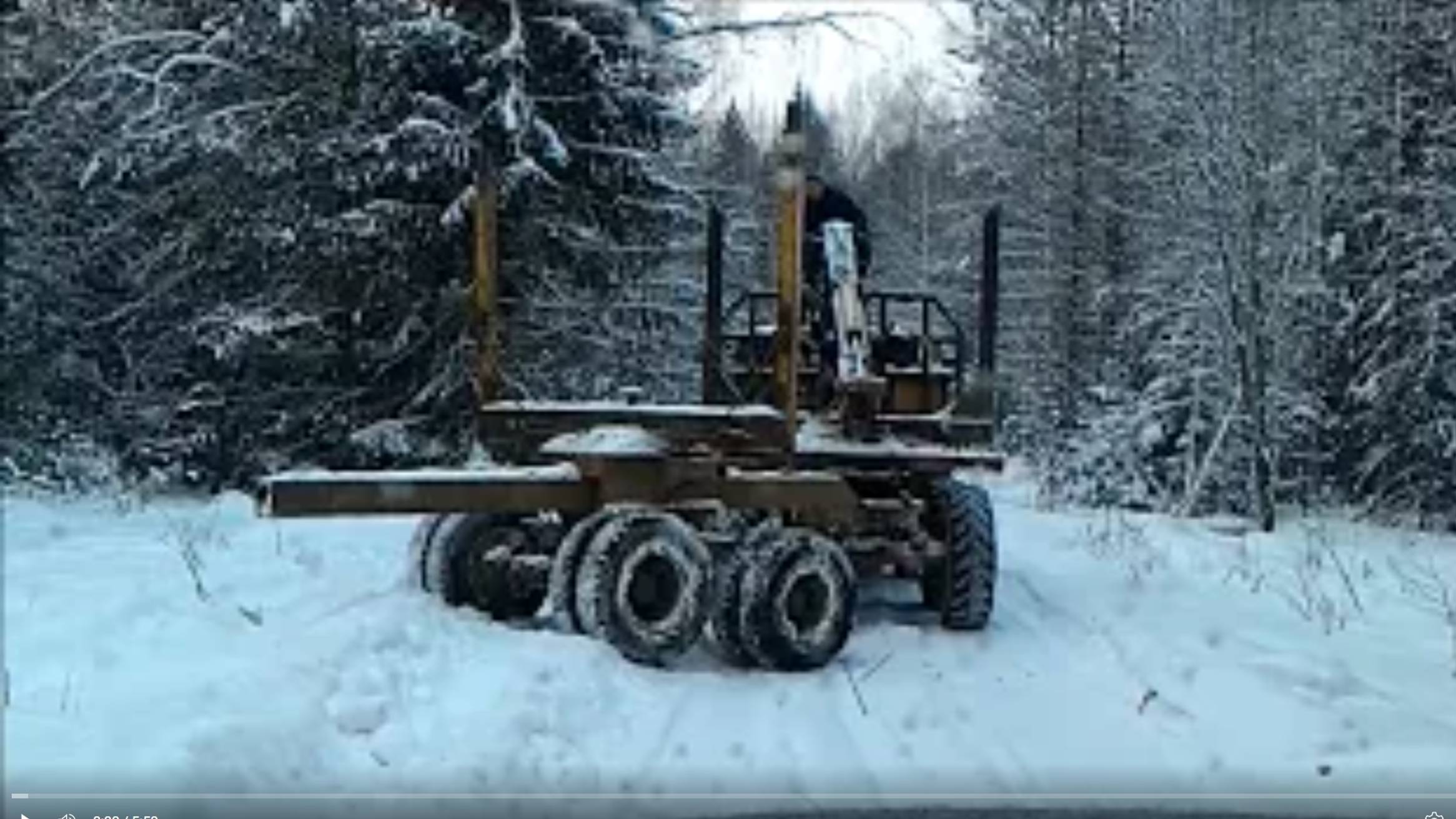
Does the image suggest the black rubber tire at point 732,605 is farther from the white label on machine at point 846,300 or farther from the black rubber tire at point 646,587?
the white label on machine at point 846,300

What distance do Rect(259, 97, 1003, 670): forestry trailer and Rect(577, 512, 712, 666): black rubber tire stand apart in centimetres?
1

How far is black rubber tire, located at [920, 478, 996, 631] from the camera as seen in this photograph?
10938 millimetres

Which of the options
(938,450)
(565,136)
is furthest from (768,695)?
(565,136)

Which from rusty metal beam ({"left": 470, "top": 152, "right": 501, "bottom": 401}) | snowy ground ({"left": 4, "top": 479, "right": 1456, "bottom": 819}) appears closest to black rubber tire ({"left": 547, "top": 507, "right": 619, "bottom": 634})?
snowy ground ({"left": 4, "top": 479, "right": 1456, "bottom": 819})

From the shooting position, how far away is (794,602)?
9.74 meters

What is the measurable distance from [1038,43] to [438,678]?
27440mm

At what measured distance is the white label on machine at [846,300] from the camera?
37.8ft

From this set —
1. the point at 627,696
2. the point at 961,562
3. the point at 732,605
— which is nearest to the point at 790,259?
the point at 732,605

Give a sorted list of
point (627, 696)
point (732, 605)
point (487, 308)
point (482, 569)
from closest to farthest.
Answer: point (627, 696)
point (732, 605)
point (482, 569)
point (487, 308)

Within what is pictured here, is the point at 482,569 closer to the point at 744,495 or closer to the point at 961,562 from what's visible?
the point at 744,495

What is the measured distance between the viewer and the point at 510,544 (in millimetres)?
10773

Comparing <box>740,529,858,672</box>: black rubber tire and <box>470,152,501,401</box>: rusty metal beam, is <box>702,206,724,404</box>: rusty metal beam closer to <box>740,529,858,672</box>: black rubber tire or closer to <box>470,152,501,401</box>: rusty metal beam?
<box>470,152,501,401</box>: rusty metal beam

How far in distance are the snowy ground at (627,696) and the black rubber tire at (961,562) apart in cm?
20

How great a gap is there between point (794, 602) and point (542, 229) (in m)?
8.62
